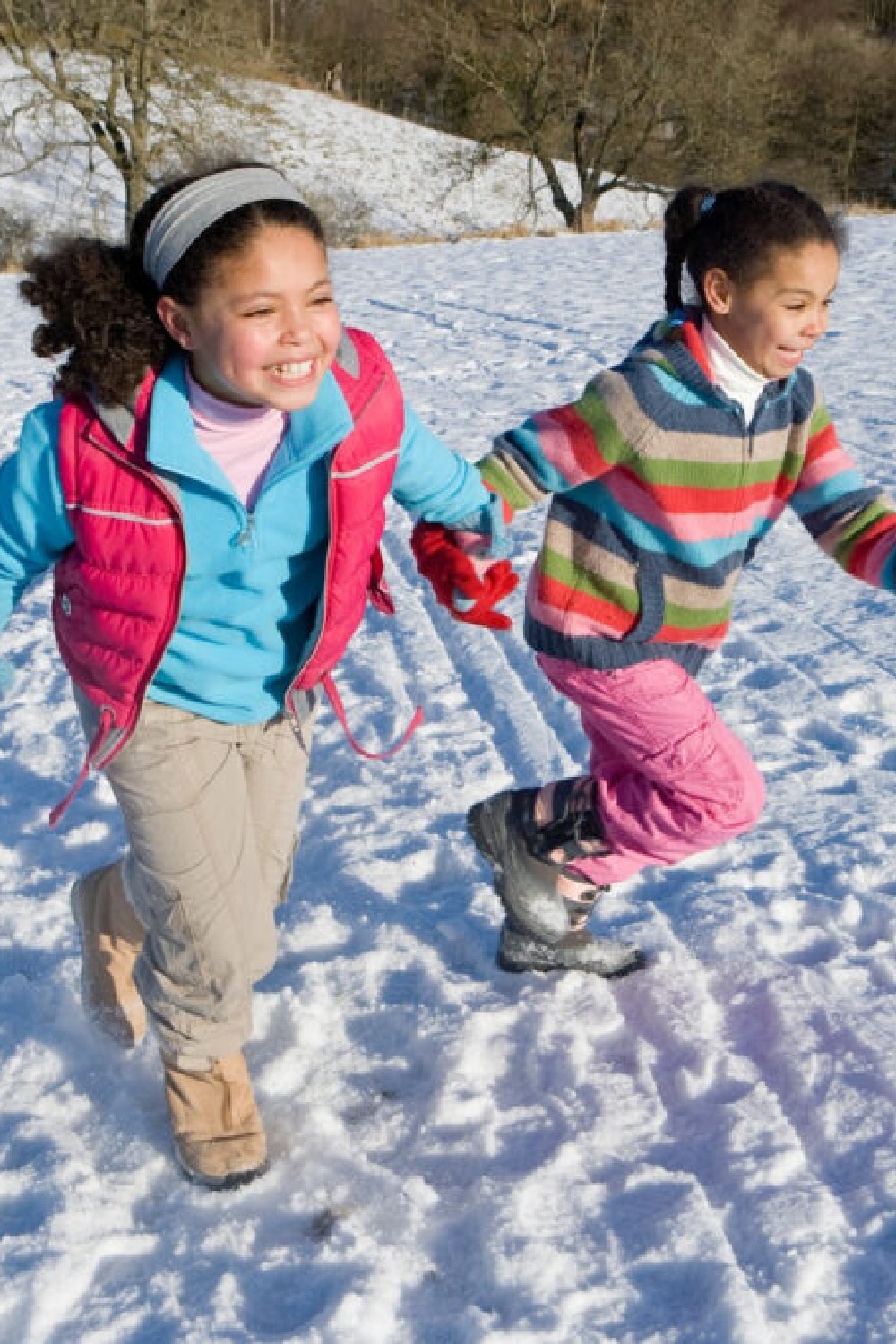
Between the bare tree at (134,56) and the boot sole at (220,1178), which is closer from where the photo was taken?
the boot sole at (220,1178)

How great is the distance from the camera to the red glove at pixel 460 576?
7.69ft

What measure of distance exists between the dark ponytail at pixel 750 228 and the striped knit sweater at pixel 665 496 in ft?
0.40

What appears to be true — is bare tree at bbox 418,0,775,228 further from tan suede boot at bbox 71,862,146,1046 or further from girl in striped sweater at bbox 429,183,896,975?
tan suede boot at bbox 71,862,146,1046

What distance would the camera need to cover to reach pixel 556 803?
2.66m

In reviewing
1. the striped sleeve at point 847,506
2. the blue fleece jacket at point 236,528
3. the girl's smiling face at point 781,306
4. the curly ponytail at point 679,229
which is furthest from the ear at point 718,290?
the blue fleece jacket at point 236,528

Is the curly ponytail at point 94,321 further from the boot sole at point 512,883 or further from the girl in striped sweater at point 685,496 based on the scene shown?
the boot sole at point 512,883

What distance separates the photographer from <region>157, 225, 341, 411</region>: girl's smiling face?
1.91 m

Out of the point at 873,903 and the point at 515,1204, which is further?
the point at 873,903

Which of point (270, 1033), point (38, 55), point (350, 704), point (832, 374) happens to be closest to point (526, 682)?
point (350, 704)

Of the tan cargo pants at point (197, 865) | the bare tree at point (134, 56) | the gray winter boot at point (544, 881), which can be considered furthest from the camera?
the bare tree at point (134, 56)

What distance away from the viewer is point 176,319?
1.97 metres

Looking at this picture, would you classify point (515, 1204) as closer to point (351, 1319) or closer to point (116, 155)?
point (351, 1319)

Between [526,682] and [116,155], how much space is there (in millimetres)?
19826

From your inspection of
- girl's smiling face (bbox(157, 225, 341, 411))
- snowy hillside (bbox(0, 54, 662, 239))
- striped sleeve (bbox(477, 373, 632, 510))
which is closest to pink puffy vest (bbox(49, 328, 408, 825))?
girl's smiling face (bbox(157, 225, 341, 411))
